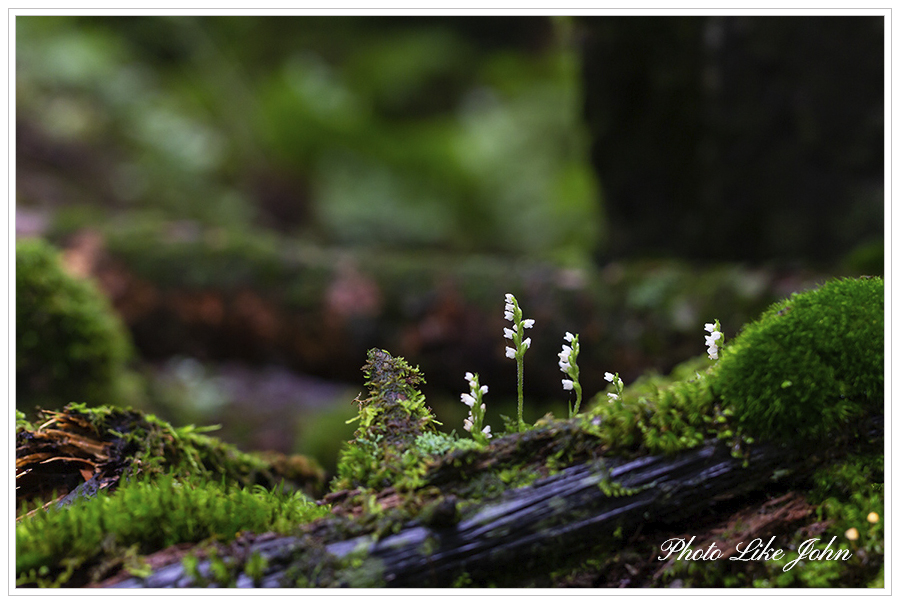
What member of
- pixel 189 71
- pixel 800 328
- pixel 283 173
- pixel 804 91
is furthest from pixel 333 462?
pixel 189 71

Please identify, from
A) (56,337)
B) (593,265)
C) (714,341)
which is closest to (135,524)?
(714,341)

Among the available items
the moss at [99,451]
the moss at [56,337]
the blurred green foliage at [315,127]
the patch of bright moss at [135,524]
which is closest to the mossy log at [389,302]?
the moss at [56,337]

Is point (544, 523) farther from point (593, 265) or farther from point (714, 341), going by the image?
point (593, 265)

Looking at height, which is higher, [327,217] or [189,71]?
[189,71]

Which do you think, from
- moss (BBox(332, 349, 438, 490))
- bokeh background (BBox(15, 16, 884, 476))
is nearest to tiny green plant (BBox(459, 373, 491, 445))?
moss (BBox(332, 349, 438, 490))

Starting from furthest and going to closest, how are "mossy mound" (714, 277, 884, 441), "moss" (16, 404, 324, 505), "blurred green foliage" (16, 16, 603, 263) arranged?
"blurred green foliage" (16, 16, 603, 263)
"moss" (16, 404, 324, 505)
"mossy mound" (714, 277, 884, 441)

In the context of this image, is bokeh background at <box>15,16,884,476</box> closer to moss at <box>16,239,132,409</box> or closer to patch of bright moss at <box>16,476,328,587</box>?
moss at <box>16,239,132,409</box>
